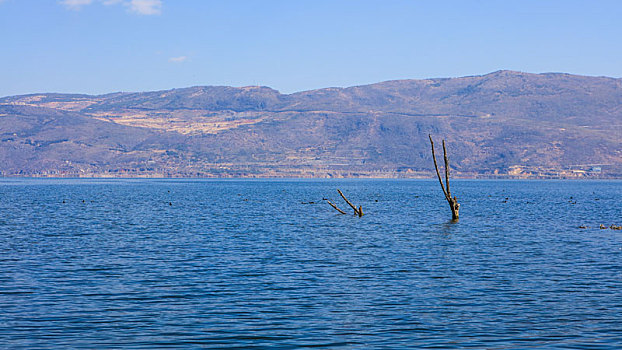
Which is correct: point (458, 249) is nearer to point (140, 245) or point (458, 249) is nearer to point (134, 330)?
point (140, 245)

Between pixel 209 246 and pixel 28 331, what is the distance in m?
24.3

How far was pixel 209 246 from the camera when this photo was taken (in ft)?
152

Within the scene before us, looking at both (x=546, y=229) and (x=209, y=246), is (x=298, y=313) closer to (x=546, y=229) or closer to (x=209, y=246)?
(x=209, y=246)

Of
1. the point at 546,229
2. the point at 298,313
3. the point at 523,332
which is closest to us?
the point at 523,332

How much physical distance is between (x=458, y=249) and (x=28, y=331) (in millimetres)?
29303

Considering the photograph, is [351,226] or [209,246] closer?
[209,246]

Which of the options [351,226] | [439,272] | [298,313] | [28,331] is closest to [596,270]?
[439,272]

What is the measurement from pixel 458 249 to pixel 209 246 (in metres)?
15.6

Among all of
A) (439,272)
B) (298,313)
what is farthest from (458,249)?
(298,313)

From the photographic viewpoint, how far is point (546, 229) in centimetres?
6238

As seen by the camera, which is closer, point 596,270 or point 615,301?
point 615,301

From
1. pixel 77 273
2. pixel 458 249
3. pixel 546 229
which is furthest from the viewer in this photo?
pixel 546 229

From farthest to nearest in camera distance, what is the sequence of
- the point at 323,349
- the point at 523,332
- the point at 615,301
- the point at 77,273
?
the point at 77,273 → the point at 615,301 → the point at 523,332 → the point at 323,349

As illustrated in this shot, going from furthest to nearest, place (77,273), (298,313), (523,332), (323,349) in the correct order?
(77,273) < (298,313) < (523,332) < (323,349)
